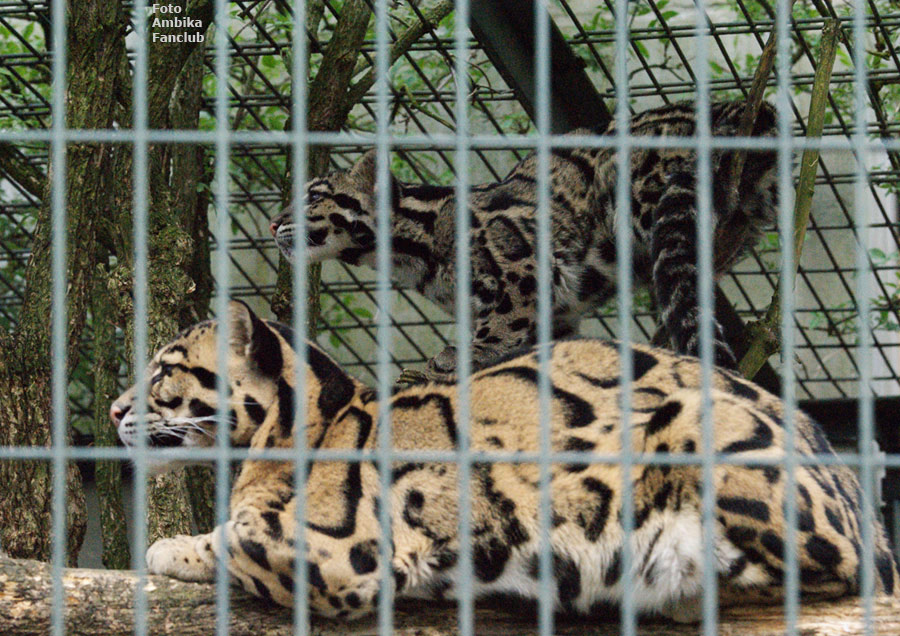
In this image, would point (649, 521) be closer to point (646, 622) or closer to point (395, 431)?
point (646, 622)

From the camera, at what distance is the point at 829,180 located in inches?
282

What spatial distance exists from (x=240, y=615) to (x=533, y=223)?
3140mm

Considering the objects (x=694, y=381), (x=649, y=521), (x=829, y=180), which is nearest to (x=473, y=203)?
(x=829, y=180)

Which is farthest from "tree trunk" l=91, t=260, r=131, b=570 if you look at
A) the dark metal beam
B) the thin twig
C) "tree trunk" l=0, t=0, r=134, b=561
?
the thin twig

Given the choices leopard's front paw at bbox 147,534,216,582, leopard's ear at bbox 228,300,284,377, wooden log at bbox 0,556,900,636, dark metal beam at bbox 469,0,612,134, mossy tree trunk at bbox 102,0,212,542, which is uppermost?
dark metal beam at bbox 469,0,612,134

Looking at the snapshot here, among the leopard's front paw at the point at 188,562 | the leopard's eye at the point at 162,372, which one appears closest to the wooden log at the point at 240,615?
the leopard's front paw at the point at 188,562

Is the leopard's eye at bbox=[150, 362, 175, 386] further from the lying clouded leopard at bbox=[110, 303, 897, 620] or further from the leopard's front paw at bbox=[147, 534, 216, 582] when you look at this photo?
the leopard's front paw at bbox=[147, 534, 216, 582]

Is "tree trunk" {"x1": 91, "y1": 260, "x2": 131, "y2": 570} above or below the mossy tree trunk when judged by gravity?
below

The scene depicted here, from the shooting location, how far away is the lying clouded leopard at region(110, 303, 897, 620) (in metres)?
3.72

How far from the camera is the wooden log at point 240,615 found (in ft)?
12.2

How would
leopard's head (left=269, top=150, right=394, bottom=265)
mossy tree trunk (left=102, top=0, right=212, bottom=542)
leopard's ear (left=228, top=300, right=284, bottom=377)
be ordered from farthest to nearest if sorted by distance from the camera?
leopard's head (left=269, top=150, right=394, bottom=265)
mossy tree trunk (left=102, top=0, right=212, bottom=542)
leopard's ear (left=228, top=300, right=284, bottom=377)

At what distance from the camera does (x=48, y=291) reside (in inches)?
186

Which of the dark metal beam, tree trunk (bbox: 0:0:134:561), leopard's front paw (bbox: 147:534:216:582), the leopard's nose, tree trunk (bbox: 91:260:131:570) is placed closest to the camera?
leopard's front paw (bbox: 147:534:216:582)

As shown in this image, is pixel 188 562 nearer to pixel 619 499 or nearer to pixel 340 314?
pixel 619 499
